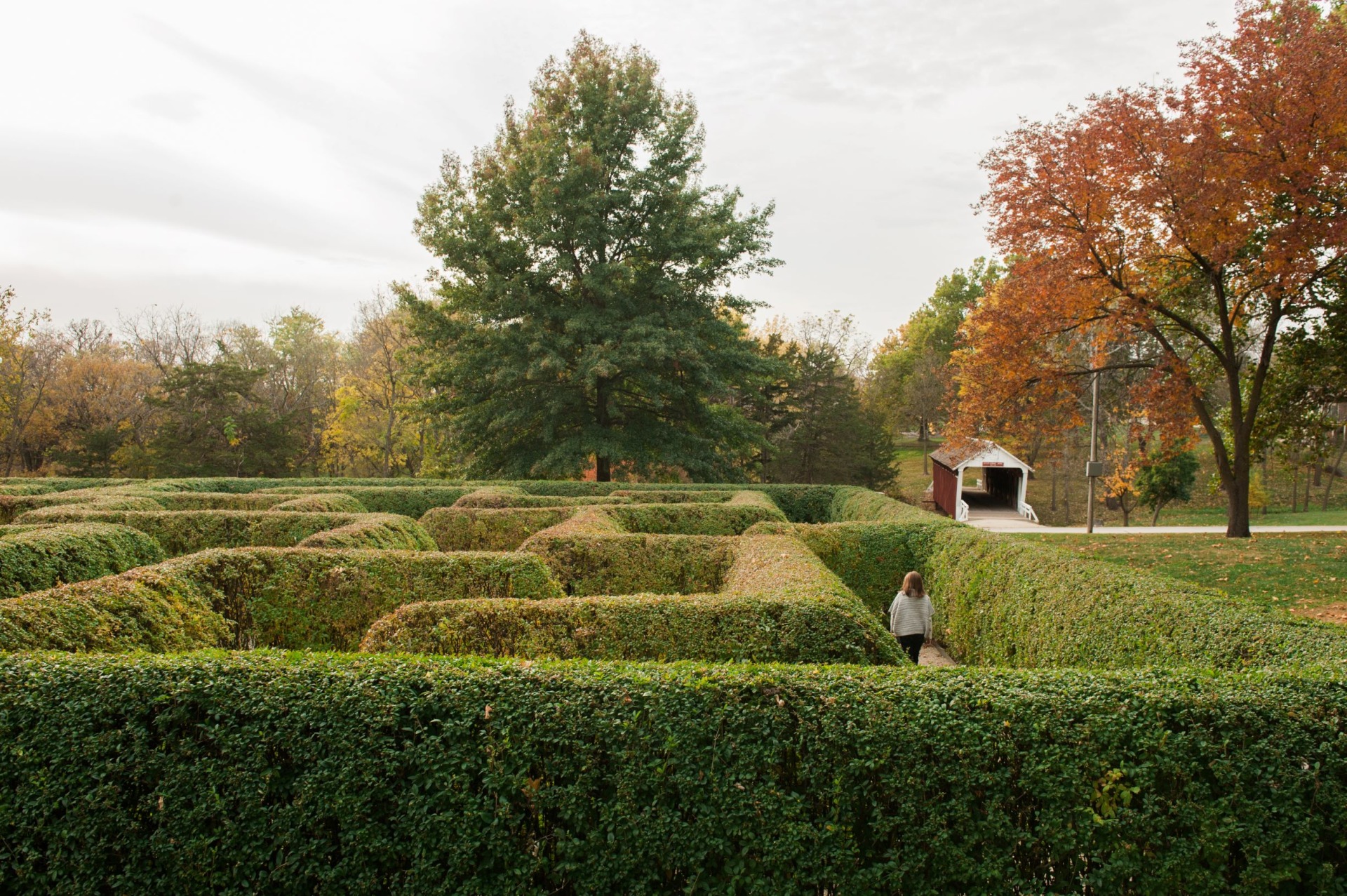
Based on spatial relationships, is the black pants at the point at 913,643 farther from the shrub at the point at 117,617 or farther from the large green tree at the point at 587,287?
the large green tree at the point at 587,287

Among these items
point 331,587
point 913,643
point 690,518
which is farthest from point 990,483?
point 331,587

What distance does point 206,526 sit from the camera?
39.2 feet

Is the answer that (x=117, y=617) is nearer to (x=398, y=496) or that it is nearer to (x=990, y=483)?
(x=398, y=496)

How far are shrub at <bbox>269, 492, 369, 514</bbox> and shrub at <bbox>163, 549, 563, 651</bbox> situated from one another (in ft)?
15.4

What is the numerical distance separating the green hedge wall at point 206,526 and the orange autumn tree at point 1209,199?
1594 cm

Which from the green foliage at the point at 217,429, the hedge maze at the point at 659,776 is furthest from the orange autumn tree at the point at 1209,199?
the green foliage at the point at 217,429

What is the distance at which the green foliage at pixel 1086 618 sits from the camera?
5520 millimetres

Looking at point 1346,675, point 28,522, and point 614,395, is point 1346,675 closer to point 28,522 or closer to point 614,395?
point 28,522

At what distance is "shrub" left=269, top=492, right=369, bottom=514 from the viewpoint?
44.2ft

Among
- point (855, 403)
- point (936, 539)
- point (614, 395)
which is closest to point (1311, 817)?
point (936, 539)

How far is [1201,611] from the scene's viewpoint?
613cm

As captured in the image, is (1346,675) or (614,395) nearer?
(1346,675)

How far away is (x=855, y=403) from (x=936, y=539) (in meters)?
26.5

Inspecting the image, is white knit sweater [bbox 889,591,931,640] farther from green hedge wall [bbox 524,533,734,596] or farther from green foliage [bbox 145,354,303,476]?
green foliage [bbox 145,354,303,476]
